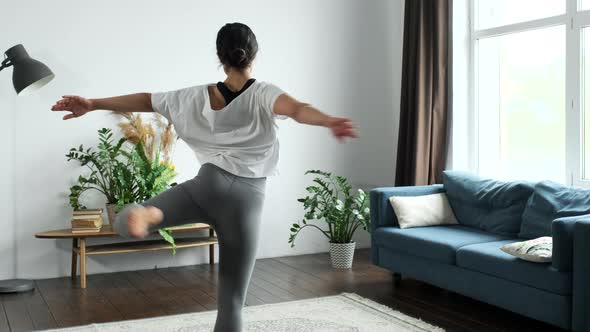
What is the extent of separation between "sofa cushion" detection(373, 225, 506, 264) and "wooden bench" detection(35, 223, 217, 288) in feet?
4.59

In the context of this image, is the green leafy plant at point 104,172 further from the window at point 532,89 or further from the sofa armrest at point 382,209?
the window at point 532,89

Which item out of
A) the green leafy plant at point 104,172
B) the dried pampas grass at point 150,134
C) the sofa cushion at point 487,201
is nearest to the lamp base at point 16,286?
the green leafy plant at point 104,172

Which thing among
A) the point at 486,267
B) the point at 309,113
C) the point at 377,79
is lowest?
the point at 486,267

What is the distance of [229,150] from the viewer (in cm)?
226

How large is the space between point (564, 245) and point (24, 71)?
3311 mm

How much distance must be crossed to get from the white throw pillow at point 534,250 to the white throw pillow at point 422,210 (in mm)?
1039

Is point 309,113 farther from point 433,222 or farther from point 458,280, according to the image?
point 433,222

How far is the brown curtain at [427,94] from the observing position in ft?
18.5

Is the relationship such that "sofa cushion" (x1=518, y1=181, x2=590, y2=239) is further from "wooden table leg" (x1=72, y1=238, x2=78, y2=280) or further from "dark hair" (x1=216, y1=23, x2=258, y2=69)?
"wooden table leg" (x1=72, y1=238, x2=78, y2=280)

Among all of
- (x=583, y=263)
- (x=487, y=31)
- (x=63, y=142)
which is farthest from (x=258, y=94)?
(x=487, y=31)

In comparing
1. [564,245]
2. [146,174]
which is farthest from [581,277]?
[146,174]

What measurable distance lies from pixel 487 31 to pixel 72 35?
128 inches

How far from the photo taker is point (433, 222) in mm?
4746

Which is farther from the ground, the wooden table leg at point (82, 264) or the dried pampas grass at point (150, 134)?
the dried pampas grass at point (150, 134)
